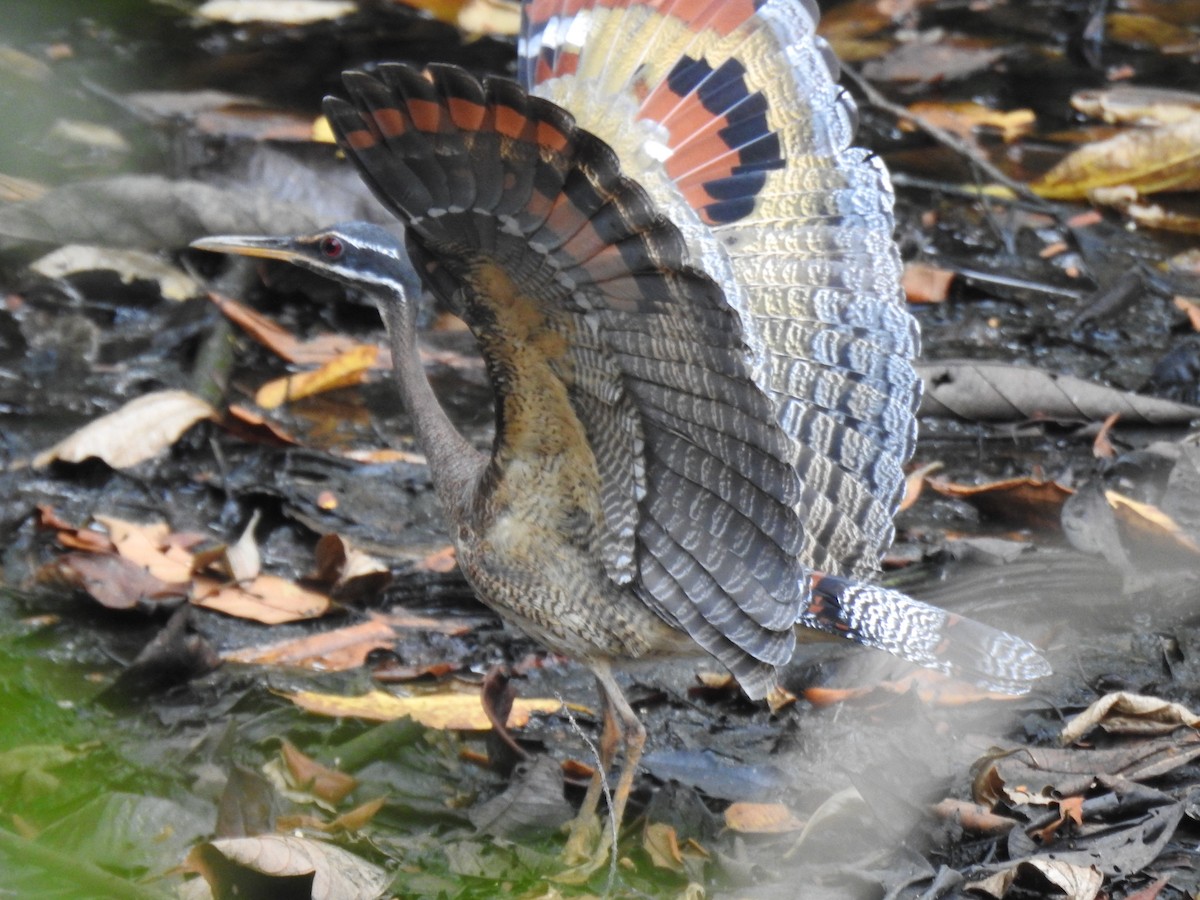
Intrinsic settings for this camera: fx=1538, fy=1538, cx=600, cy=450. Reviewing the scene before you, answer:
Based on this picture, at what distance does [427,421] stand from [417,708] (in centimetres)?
88

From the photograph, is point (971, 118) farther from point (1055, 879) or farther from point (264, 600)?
point (1055, 879)

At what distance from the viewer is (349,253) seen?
478cm

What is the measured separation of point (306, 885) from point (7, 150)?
1.81 meters

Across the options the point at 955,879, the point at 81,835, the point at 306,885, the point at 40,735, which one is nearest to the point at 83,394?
the point at 40,735

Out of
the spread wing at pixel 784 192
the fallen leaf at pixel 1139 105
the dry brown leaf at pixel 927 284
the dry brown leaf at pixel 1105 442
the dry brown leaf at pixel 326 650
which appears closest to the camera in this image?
the spread wing at pixel 784 192

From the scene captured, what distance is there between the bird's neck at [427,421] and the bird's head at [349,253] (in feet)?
0.27

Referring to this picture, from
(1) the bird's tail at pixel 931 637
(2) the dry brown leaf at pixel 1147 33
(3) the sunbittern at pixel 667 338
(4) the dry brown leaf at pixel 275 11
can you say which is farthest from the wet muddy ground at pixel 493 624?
(2) the dry brown leaf at pixel 1147 33

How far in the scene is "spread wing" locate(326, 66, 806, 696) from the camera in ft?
9.94

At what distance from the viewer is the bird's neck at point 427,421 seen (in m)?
4.62

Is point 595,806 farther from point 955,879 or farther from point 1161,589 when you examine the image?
point 1161,589

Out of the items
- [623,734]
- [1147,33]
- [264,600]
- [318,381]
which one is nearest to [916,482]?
[623,734]

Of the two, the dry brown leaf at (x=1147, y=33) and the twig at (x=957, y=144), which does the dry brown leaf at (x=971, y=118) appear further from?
the dry brown leaf at (x=1147, y=33)

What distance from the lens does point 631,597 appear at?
423cm

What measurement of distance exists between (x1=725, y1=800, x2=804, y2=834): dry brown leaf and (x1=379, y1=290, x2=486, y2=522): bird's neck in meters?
1.19
